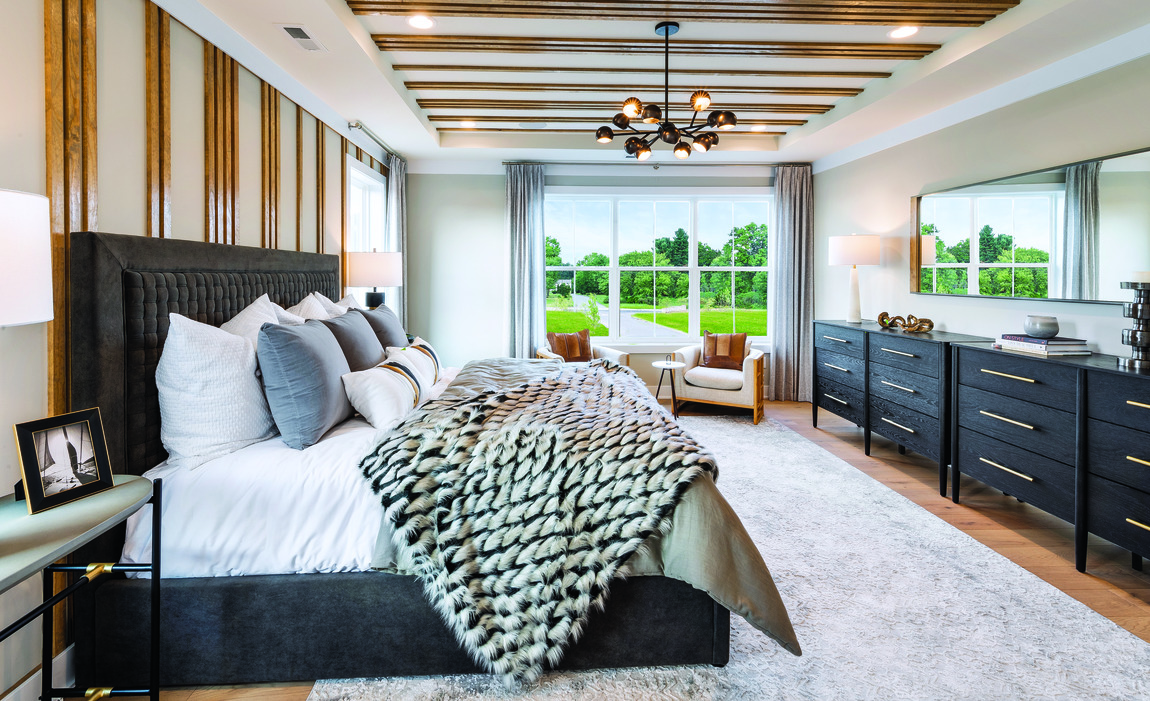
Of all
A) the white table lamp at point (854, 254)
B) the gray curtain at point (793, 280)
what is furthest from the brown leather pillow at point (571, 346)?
the white table lamp at point (854, 254)

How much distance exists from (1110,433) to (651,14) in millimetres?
2799

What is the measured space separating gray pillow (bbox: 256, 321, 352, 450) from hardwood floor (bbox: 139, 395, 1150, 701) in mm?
814

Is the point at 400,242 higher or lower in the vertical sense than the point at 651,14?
lower

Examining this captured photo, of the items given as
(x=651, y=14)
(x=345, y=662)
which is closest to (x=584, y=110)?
(x=651, y=14)

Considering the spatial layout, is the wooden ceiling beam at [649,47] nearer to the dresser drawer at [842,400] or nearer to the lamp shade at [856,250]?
the lamp shade at [856,250]

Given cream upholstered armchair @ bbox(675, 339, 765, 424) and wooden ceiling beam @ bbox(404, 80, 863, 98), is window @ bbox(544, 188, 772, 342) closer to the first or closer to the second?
cream upholstered armchair @ bbox(675, 339, 765, 424)

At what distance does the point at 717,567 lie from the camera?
70.1 inches

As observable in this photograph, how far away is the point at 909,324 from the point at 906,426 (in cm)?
82

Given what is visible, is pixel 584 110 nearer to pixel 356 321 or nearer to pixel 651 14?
pixel 651 14

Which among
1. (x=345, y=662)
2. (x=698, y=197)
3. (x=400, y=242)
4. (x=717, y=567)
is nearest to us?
(x=717, y=567)

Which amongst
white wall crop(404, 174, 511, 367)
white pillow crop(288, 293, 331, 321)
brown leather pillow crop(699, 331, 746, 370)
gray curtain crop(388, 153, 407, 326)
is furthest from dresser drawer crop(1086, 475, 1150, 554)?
gray curtain crop(388, 153, 407, 326)

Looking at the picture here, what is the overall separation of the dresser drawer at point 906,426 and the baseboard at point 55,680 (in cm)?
416

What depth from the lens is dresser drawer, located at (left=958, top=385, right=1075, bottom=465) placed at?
2.73 metres

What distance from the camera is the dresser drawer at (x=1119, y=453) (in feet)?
7.71
